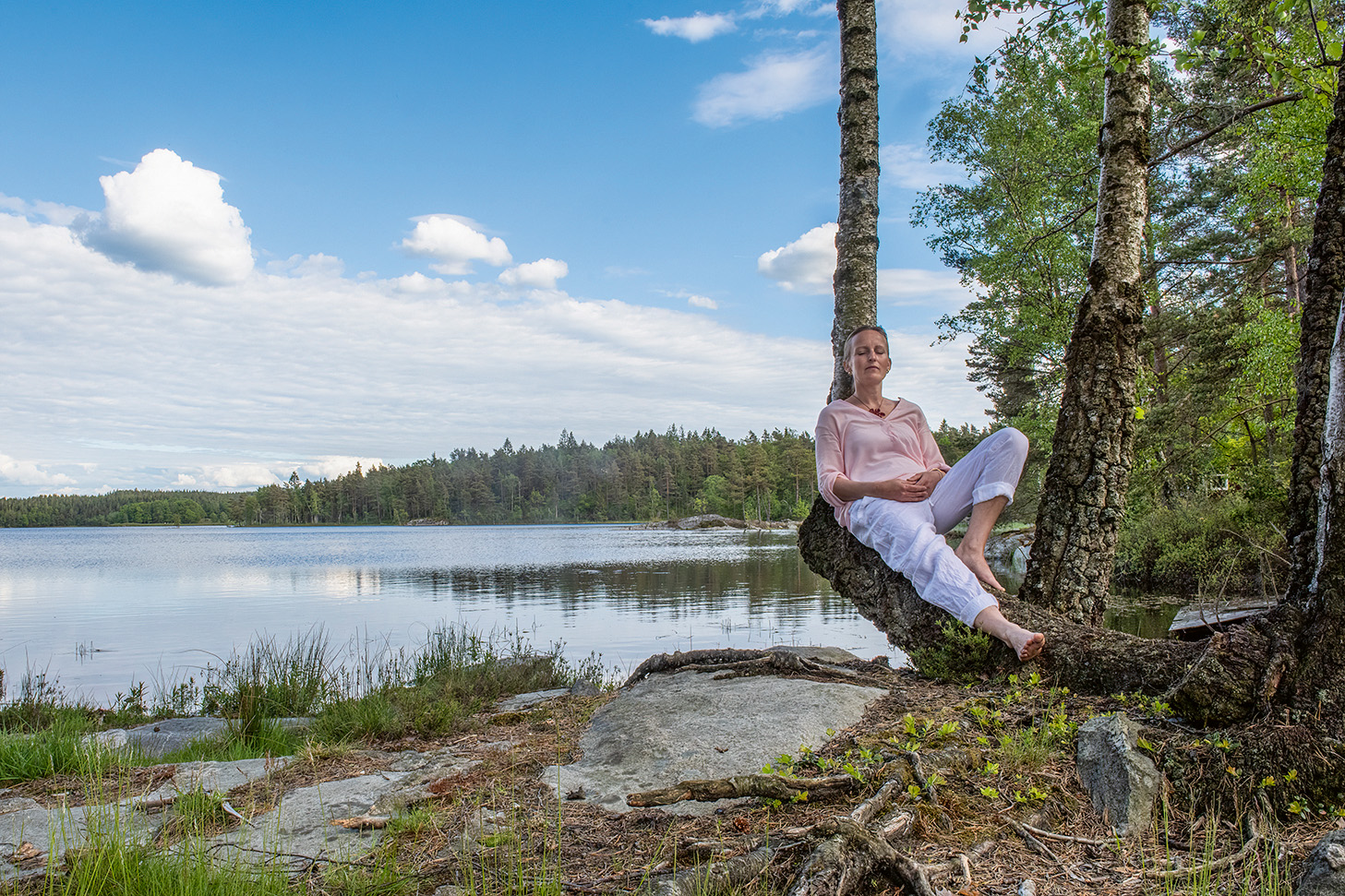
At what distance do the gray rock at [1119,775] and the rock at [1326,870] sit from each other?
0.44 m

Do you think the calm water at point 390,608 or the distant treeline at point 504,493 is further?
the distant treeline at point 504,493

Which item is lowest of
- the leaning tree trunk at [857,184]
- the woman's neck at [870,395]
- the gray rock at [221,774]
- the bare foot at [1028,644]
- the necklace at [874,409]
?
the gray rock at [221,774]

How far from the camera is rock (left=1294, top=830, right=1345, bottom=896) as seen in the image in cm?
170

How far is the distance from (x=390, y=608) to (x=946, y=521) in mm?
14120

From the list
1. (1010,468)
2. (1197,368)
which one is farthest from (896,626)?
(1197,368)

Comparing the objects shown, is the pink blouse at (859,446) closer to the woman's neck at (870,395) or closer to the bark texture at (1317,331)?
the woman's neck at (870,395)

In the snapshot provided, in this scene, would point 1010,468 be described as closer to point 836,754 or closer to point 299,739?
point 836,754

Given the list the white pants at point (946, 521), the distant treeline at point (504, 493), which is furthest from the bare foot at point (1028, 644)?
the distant treeline at point (504, 493)

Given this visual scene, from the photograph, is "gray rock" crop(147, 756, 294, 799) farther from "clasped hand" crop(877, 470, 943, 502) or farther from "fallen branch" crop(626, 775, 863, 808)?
"clasped hand" crop(877, 470, 943, 502)

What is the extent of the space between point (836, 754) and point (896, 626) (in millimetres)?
1858

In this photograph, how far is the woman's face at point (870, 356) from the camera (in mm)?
4605

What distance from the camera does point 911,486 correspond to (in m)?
4.32

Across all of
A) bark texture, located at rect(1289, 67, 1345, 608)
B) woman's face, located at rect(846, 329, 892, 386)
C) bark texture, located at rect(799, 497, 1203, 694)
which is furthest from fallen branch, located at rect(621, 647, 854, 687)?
bark texture, located at rect(1289, 67, 1345, 608)

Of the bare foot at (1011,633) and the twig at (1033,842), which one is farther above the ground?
the bare foot at (1011,633)
